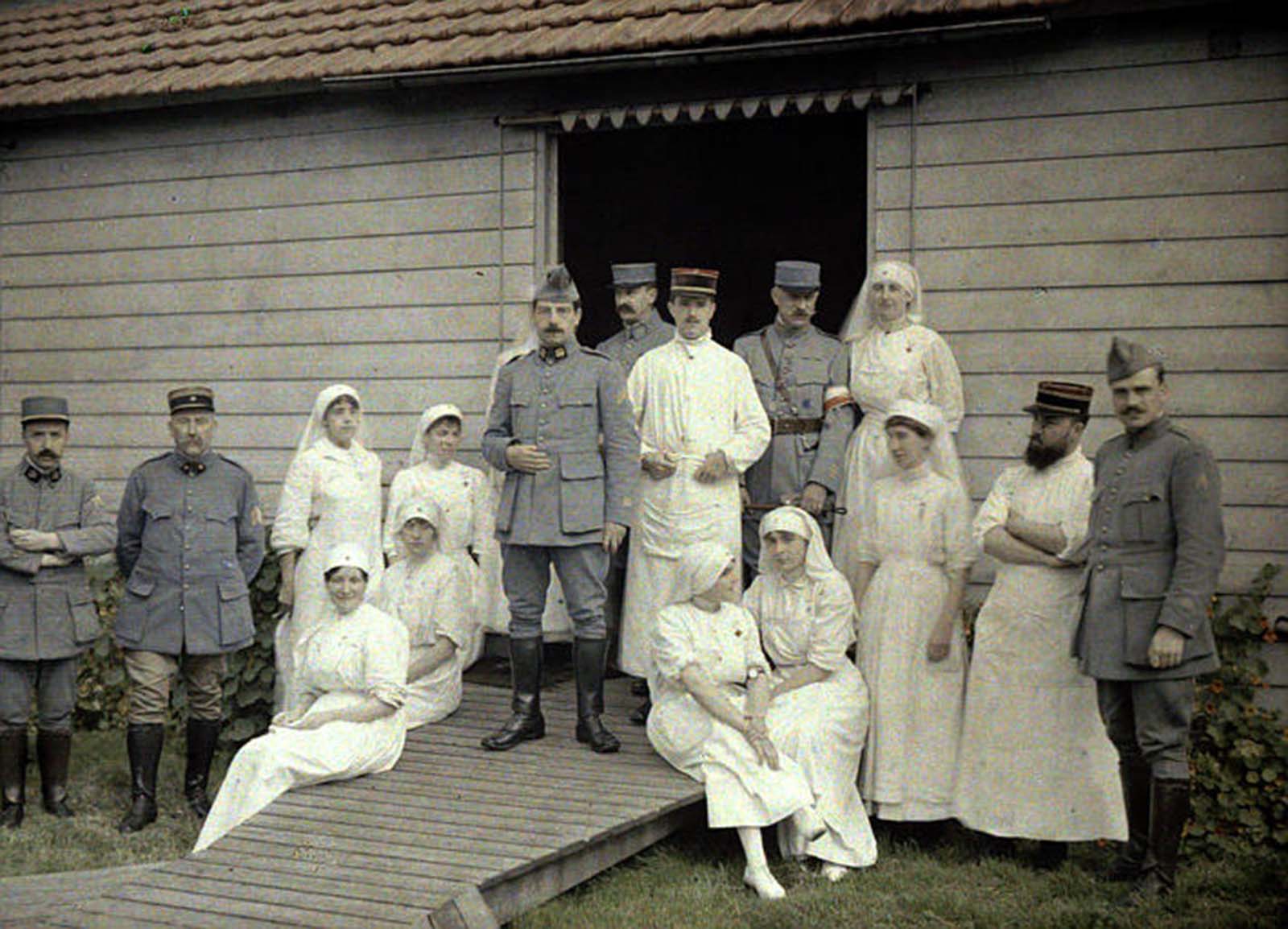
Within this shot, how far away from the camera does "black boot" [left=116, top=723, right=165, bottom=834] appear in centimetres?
764

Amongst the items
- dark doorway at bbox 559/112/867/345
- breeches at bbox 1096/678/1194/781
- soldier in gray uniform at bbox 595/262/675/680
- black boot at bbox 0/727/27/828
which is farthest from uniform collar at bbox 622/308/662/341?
dark doorway at bbox 559/112/867/345

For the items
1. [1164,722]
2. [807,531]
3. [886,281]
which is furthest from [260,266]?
[1164,722]

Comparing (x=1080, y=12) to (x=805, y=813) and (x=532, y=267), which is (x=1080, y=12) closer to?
(x=532, y=267)

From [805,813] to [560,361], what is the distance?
2489 millimetres

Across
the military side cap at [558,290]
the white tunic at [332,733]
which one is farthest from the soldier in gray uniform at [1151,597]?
the white tunic at [332,733]

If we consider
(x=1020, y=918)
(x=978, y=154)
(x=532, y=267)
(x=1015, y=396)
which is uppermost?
(x=978, y=154)

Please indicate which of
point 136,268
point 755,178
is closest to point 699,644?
point 136,268

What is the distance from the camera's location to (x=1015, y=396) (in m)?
7.94

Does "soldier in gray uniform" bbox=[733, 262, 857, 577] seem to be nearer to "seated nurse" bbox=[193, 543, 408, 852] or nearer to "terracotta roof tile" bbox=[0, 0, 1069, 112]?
"terracotta roof tile" bbox=[0, 0, 1069, 112]

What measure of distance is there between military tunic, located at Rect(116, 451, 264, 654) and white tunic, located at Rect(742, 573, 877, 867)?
2727mm

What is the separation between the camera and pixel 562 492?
283 inches

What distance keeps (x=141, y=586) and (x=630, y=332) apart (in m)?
2.96

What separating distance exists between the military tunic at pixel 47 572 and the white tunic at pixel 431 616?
1507 mm

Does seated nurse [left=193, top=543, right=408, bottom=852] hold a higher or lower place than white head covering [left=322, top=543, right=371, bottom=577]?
lower
